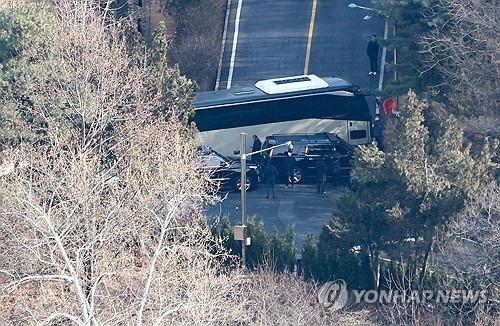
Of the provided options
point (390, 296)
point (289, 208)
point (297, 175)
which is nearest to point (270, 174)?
point (289, 208)

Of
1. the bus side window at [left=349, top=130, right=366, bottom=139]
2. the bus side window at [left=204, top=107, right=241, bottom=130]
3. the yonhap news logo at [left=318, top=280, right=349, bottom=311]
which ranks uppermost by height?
the bus side window at [left=204, top=107, right=241, bottom=130]

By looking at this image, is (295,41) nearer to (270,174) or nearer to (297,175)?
(297,175)

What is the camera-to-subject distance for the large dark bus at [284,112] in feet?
111

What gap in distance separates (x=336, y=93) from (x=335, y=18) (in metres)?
7.97

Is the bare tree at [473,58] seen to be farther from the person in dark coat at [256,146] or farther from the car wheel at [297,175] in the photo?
the person in dark coat at [256,146]

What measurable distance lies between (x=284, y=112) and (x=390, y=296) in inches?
443

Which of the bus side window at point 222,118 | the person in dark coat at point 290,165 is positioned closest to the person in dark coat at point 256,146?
the person in dark coat at point 290,165

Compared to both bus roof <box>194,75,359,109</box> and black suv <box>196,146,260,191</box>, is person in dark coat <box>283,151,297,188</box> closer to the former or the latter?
black suv <box>196,146,260,191</box>

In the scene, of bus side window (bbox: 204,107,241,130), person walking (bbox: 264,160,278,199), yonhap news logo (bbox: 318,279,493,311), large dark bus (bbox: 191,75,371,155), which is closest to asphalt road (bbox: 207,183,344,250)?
person walking (bbox: 264,160,278,199)

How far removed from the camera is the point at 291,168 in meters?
A: 32.4

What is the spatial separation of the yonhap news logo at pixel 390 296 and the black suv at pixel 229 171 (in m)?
6.61

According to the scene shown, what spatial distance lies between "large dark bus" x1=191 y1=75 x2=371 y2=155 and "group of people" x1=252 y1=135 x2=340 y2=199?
115cm

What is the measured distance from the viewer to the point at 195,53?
39406mm

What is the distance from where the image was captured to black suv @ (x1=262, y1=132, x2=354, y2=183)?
107 ft
